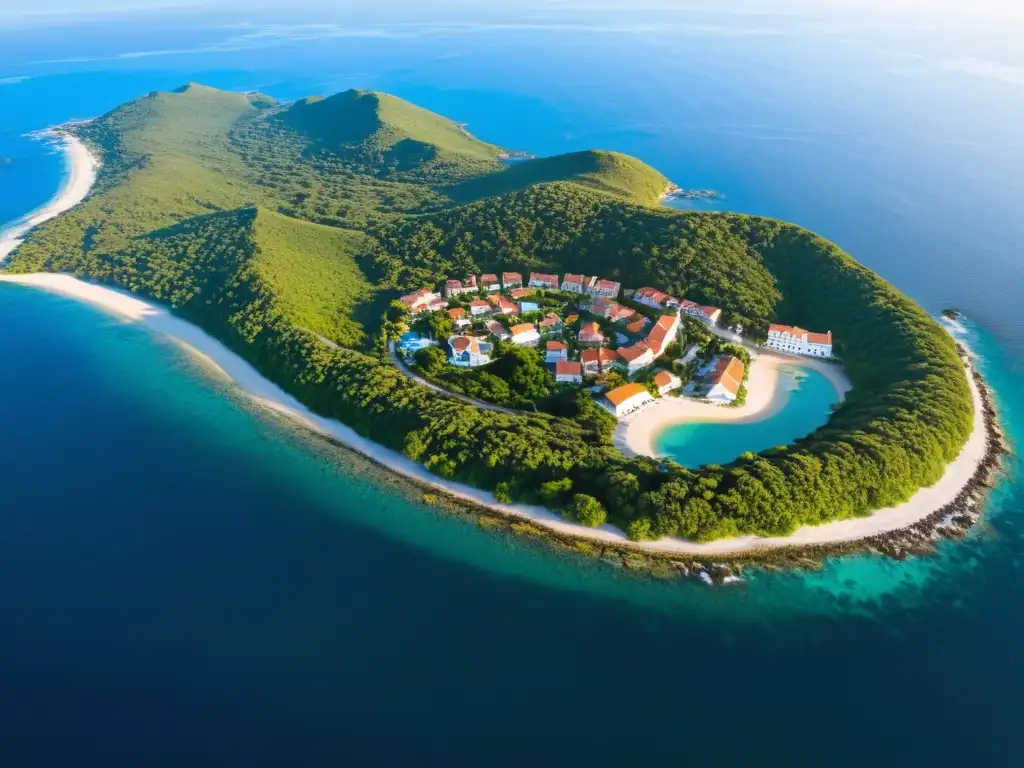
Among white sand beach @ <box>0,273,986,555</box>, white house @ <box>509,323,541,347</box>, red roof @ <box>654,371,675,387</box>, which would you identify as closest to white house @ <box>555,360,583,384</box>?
red roof @ <box>654,371,675,387</box>

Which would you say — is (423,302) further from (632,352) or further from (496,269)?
(632,352)

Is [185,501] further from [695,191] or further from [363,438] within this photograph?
[695,191]

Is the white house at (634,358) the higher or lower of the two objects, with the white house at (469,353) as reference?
higher

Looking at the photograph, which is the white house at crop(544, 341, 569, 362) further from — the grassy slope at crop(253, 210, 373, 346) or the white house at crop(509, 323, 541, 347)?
the grassy slope at crop(253, 210, 373, 346)

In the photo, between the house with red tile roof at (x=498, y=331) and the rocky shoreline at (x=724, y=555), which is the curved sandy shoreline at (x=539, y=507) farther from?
the house with red tile roof at (x=498, y=331)

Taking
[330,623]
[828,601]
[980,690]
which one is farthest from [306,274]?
[980,690]

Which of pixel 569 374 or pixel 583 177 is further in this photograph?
pixel 583 177

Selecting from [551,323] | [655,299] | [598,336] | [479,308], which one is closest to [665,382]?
[598,336]

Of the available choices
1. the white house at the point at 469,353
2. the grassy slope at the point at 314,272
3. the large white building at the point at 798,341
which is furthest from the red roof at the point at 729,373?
the grassy slope at the point at 314,272

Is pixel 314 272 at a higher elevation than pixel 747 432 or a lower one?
lower
